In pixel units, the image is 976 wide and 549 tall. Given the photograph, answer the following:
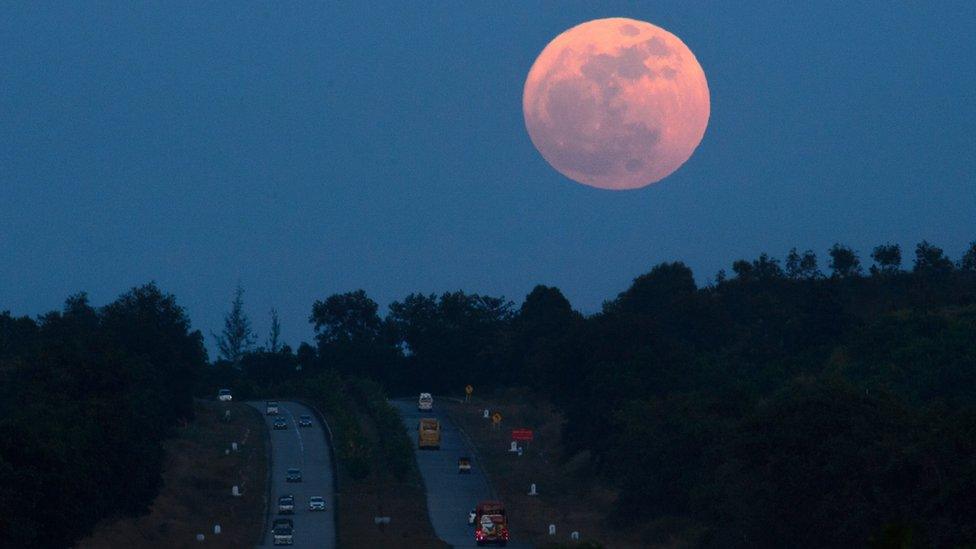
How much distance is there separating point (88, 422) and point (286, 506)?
16719mm

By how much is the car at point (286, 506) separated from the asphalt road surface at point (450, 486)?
7.83 metres

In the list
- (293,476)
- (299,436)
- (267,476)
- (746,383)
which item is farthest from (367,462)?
(746,383)

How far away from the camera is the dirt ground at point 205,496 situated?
222 ft

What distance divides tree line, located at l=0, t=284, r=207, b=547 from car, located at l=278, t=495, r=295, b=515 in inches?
271

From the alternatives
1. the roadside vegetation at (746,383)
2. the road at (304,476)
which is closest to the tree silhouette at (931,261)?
the roadside vegetation at (746,383)

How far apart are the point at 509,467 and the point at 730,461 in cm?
3560

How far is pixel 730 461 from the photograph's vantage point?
61.6 metres

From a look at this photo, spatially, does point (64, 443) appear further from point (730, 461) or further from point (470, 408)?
point (470, 408)

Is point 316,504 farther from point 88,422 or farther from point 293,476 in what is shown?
point 88,422

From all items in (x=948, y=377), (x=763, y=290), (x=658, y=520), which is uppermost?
(x=763, y=290)

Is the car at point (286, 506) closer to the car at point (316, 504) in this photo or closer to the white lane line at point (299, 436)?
the car at point (316, 504)

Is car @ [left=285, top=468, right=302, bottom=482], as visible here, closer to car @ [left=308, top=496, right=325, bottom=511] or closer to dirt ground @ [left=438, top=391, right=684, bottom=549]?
car @ [left=308, top=496, right=325, bottom=511]

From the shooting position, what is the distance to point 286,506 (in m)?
77.1

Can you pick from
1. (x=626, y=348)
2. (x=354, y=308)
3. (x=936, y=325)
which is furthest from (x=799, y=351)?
(x=354, y=308)
